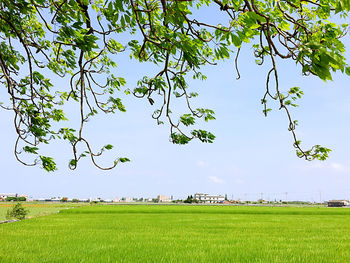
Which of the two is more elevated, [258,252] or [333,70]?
[333,70]

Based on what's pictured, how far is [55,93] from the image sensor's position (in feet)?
24.1

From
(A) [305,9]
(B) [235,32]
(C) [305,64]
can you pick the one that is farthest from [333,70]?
(A) [305,9]

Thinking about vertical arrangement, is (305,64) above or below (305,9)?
below

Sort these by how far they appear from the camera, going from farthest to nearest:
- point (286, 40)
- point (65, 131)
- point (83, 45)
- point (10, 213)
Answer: point (10, 213) → point (65, 131) → point (83, 45) → point (286, 40)

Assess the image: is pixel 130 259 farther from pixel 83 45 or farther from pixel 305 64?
pixel 305 64

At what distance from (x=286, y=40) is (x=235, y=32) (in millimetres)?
471

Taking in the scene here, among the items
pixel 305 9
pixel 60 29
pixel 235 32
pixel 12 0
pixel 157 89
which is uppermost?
pixel 305 9

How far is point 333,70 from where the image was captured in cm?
173

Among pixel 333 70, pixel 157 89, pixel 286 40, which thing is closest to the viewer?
pixel 333 70

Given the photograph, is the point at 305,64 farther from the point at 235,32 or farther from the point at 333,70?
the point at 235,32

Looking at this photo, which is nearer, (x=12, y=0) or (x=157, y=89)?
(x=12, y=0)

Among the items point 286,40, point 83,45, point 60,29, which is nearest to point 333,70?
point 286,40

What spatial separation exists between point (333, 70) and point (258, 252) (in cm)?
694

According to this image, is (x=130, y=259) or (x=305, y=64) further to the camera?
(x=130, y=259)
